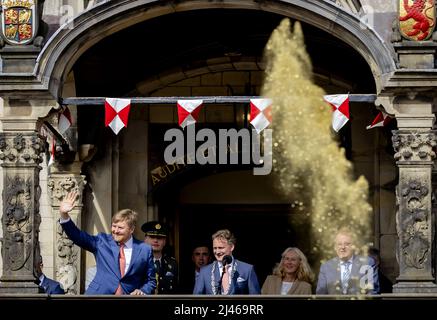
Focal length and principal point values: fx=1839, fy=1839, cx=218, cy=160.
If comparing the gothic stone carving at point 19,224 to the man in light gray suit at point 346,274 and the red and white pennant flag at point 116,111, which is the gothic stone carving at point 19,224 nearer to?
the red and white pennant flag at point 116,111

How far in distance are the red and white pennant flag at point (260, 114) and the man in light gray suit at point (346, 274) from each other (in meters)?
1.83

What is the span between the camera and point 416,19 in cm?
1969

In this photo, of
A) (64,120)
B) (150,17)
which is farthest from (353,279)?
(64,120)

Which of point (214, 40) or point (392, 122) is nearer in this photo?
point (392, 122)

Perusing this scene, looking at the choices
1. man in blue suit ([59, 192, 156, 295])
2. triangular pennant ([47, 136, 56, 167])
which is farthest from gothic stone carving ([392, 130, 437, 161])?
triangular pennant ([47, 136, 56, 167])

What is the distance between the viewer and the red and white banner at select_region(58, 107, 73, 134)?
21031mm

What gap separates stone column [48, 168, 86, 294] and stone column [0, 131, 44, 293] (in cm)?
285

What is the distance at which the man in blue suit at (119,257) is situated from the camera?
18234mm

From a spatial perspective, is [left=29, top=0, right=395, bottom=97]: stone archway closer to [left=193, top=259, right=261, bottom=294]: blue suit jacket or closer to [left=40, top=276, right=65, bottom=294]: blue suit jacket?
[left=40, top=276, right=65, bottom=294]: blue suit jacket

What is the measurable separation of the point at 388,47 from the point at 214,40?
3.90 meters

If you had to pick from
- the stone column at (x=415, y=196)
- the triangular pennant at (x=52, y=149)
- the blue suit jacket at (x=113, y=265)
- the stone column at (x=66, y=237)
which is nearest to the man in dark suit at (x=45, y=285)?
the blue suit jacket at (x=113, y=265)

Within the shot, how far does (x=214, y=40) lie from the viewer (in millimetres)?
23203
